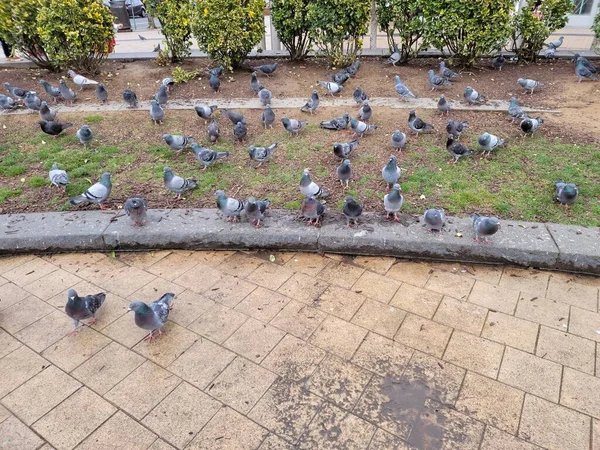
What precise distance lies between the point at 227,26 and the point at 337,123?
3.96 m

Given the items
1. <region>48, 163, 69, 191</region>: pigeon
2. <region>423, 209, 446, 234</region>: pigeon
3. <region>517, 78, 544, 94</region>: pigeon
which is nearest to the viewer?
<region>423, 209, 446, 234</region>: pigeon

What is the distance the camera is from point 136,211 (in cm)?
483

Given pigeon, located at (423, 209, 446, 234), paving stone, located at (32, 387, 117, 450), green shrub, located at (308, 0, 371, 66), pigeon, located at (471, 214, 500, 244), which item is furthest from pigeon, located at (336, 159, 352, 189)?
green shrub, located at (308, 0, 371, 66)

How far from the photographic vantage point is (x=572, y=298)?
409cm

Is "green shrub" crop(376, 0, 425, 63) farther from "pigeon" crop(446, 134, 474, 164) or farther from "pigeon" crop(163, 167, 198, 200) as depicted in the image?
"pigeon" crop(163, 167, 198, 200)

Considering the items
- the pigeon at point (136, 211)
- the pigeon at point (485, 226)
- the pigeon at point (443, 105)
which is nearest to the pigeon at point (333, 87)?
the pigeon at point (443, 105)

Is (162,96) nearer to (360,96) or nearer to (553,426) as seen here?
(360,96)

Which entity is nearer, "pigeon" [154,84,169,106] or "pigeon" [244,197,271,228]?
"pigeon" [244,197,271,228]

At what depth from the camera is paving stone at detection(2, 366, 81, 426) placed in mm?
3150

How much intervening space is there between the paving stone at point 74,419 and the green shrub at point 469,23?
9.42 metres

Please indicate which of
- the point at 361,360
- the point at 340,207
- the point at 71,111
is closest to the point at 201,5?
the point at 71,111

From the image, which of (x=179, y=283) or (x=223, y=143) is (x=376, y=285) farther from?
(x=223, y=143)

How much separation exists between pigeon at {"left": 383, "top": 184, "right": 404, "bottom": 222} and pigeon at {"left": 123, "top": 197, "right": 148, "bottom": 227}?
9.07 feet

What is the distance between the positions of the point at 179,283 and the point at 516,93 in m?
7.88
